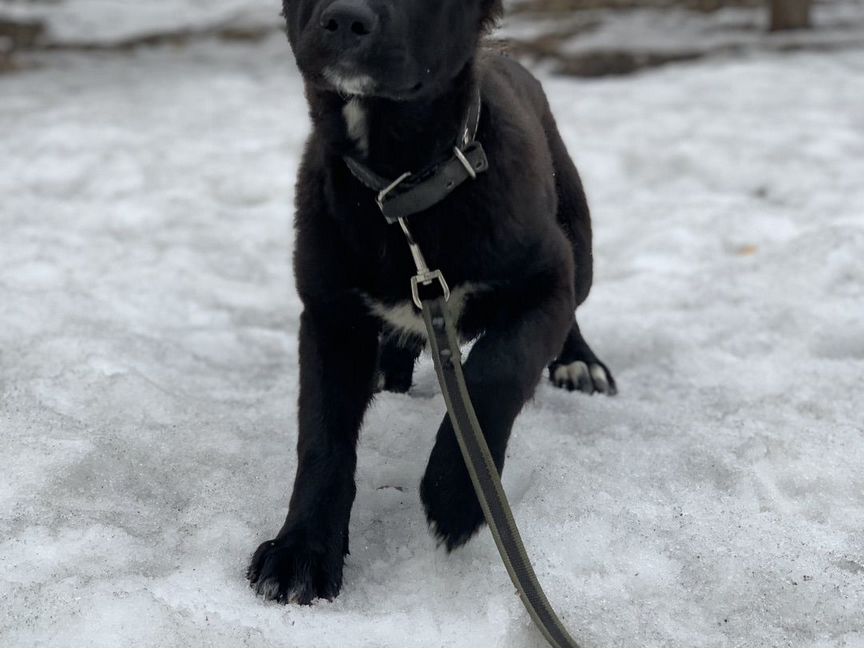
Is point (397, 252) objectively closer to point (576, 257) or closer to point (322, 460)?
point (322, 460)

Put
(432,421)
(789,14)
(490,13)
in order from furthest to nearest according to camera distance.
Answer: (789,14) → (432,421) → (490,13)

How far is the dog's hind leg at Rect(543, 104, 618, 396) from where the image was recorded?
330 cm

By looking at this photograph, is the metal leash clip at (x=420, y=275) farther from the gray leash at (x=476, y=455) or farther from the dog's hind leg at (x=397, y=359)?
the dog's hind leg at (x=397, y=359)

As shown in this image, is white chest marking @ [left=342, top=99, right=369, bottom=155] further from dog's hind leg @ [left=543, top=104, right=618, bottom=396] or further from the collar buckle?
dog's hind leg @ [left=543, top=104, right=618, bottom=396]

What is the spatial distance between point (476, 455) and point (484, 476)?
0.04 metres

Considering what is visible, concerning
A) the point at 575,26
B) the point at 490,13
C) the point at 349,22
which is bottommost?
the point at 575,26

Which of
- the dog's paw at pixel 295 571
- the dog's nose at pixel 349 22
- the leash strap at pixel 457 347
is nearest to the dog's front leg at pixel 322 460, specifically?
the dog's paw at pixel 295 571

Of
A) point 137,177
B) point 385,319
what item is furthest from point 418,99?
point 137,177

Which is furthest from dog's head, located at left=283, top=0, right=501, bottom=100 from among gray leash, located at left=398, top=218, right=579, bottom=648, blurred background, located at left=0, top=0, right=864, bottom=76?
blurred background, located at left=0, top=0, right=864, bottom=76

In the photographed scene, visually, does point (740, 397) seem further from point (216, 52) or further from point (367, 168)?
point (216, 52)

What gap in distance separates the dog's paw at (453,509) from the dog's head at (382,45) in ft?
2.74

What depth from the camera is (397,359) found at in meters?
3.18

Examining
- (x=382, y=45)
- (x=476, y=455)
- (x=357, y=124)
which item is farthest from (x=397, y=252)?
(x=476, y=455)

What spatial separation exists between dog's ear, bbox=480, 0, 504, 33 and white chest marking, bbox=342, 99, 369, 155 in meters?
0.40
